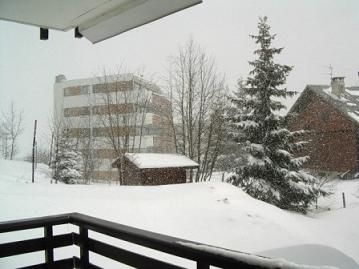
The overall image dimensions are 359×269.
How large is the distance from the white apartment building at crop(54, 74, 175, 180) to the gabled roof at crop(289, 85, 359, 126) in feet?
17.3

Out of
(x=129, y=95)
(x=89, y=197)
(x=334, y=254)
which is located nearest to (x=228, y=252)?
(x=89, y=197)

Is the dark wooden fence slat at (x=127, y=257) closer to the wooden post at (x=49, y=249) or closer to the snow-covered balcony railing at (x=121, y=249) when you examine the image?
the snow-covered balcony railing at (x=121, y=249)

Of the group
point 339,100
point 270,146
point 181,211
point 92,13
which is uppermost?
point 339,100

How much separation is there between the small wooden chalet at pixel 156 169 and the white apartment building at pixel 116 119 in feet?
8.45

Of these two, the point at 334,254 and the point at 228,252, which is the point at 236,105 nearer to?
the point at 334,254

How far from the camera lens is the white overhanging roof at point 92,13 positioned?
54.9 inches

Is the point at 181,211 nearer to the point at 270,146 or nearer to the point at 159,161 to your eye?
the point at 159,161

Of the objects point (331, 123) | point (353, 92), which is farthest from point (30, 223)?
point (353, 92)

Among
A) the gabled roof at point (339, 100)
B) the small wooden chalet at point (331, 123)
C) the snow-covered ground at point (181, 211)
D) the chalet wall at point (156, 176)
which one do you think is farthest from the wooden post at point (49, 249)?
the gabled roof at point (339, 100)

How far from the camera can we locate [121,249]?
50.9 inches

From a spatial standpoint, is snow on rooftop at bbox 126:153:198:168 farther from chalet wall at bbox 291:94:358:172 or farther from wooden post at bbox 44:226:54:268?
wooden post at bbox 44:226:54:268

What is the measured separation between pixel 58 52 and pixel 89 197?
16.9 meters

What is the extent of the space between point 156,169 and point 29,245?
861 centimetres

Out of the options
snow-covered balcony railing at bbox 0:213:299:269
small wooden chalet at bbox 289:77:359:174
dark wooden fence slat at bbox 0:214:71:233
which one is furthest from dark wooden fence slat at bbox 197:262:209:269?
small wooden chalet at bbox 289:77:359:174
